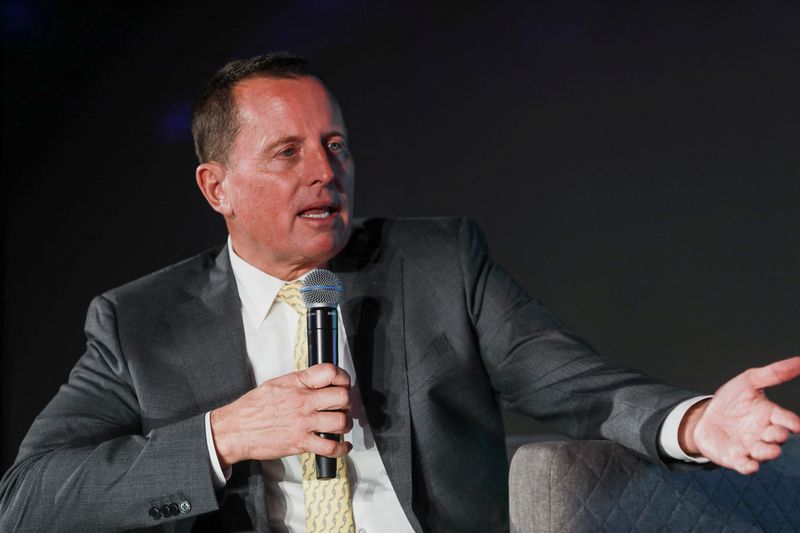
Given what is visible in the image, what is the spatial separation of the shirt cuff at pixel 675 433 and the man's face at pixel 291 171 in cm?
76

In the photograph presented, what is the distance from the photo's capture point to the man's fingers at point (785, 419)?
1.12 metres

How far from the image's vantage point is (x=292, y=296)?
1.82 metres

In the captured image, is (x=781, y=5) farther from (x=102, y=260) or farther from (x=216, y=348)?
(x=102, y=260)

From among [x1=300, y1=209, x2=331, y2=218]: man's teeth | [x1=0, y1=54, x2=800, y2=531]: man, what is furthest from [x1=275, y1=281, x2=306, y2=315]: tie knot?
[x1=300, y1=209, x2=331, y2=218]: man's teeth

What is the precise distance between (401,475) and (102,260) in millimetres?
1873

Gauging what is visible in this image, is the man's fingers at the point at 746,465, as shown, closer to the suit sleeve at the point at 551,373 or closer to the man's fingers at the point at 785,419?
the man's fingers at the point at 785,419

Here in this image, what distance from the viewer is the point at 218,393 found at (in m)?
1.72

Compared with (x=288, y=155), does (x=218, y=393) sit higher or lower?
lower

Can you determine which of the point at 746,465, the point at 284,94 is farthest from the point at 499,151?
the point at 746,465

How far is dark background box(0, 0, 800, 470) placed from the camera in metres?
2.73

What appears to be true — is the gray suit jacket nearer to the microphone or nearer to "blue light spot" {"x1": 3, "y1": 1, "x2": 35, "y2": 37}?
the microphone

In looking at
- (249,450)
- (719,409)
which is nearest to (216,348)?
(249,450)

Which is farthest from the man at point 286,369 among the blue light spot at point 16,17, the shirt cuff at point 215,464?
the blue light spot at point 16,17

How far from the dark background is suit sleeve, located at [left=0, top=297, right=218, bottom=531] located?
4.82 feet
